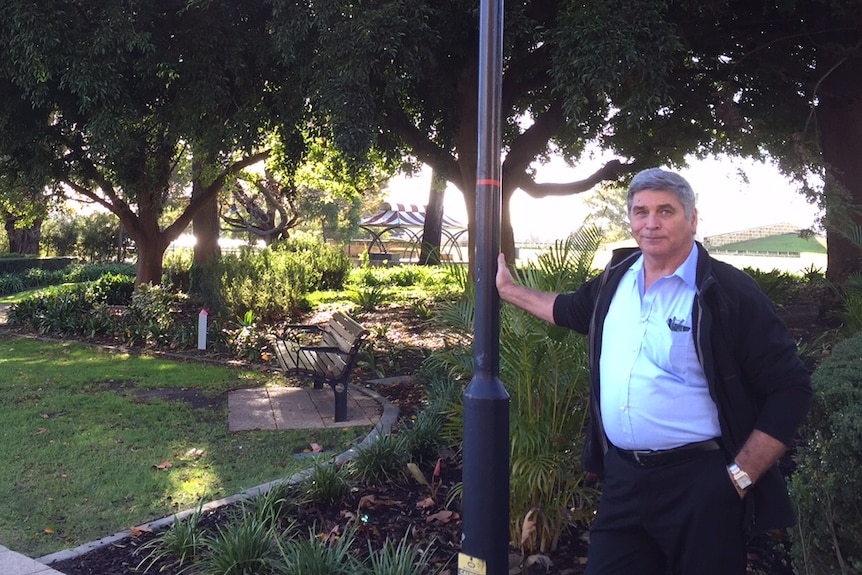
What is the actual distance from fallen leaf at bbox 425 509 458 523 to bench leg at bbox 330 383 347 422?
2751mm

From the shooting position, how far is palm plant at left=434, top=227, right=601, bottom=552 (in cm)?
389

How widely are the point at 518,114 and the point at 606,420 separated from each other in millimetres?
13527

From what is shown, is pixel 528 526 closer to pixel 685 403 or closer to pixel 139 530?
pixel 685 403

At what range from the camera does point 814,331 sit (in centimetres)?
981

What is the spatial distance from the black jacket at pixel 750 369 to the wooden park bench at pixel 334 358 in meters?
4.99

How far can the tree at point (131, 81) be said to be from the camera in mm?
9297

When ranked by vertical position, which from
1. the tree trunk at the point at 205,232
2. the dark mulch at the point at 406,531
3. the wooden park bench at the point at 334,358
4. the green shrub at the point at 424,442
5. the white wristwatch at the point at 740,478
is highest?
the tree trunk at the point at 205,232

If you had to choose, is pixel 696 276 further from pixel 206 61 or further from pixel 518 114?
pixel 518 114

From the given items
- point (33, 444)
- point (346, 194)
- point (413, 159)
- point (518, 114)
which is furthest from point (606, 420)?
point (346, 194)

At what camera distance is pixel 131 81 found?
10.9m

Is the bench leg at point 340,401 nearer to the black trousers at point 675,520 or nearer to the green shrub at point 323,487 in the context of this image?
the green shrub at point 323,487

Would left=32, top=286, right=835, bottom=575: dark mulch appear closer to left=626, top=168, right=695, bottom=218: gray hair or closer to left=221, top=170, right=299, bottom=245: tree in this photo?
left=626, top=168, right=695, bottom=218: gray hair

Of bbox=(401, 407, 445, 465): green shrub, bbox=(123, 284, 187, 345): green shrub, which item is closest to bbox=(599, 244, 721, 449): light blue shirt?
bbox=(401, 407, 445, 465): green shrub

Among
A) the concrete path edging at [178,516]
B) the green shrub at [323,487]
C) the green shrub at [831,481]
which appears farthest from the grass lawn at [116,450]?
the green shrub at [831,481]
